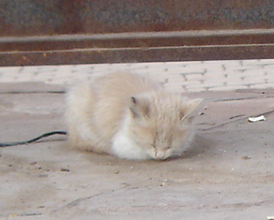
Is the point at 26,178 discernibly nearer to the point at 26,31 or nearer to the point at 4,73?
the point at 26,31

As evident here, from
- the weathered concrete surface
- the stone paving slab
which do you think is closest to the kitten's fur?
the weathered concrete surface

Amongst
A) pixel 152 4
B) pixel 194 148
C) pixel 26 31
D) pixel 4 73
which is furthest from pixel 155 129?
pixel 4 73

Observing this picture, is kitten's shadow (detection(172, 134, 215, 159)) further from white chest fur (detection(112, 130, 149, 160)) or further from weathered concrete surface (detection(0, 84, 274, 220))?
white chest fur (detection(112, 130, 149, 160))

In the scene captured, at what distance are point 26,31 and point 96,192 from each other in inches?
55.5

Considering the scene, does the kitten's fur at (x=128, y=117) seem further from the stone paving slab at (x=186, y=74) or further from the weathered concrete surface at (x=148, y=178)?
the stone paving slab at (x=186, y=74)

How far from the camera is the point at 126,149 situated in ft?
16.2

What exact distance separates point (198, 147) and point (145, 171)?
2.63 feet

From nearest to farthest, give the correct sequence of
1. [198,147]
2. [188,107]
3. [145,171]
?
1. [145,171]
2. [188,107]
3. [198,147]

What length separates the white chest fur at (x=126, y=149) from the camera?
16.1ft

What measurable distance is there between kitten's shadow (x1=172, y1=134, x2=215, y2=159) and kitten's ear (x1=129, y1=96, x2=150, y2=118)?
49 centimetres

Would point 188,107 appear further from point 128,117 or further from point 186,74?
point 186,74

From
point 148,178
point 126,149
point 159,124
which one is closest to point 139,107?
point 159,124

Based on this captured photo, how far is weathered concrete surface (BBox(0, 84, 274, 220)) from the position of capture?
3.70 m

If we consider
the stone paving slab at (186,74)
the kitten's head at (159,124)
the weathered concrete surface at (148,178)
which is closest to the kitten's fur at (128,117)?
the kitten's head at (159,124)
